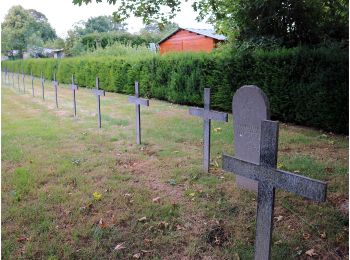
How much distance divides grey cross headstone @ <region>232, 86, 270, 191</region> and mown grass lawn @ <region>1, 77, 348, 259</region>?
1.89 ft

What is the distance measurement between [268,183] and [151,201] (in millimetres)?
2285

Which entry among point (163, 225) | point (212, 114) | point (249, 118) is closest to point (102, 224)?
point (163, 225)

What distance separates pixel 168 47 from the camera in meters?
34.9

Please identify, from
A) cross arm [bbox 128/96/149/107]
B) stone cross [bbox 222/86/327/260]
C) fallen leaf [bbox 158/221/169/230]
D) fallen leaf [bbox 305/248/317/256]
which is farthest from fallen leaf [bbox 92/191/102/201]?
cross arm [bbox 128/96/149/107]

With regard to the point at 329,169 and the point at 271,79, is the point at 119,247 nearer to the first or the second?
the point at 329,169

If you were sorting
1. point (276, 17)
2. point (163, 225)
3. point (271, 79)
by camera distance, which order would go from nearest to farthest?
point (163, 225) < point (271, 79) < point (276, 17)

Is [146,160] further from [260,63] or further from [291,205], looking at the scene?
[260,63]

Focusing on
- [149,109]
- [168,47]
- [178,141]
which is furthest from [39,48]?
[178,141]

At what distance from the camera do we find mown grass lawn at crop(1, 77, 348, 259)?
3.74 m

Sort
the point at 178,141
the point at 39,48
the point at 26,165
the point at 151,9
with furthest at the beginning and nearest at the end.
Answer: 1. the point at 39,48
2. the point at 151,9
3. the point at 178,141
4. the point at 26,165

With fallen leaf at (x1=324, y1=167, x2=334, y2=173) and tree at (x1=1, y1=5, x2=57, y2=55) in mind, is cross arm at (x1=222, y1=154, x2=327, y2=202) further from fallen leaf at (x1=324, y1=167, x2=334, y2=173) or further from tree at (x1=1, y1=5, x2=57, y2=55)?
tree at (x1=1, y1=5, x2=57, y2=55)

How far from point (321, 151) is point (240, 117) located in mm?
3169

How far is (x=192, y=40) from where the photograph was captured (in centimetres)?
3158

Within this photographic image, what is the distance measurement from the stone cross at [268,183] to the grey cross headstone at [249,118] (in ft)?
4.66
